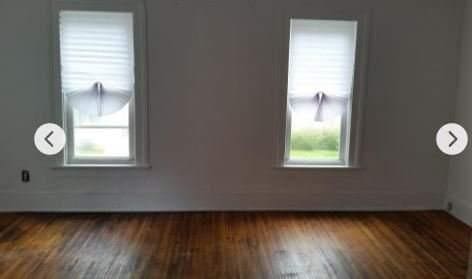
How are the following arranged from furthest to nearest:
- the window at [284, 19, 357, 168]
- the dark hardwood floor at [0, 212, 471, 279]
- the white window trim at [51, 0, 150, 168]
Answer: the window at [284, 19, 357, 168]
the white window trim at [51, 0, 150, 168]
the dark hardwood floor at [0, 212, 471, 279]

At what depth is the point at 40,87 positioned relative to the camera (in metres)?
3.89

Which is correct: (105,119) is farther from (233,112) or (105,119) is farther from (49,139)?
(233,112)

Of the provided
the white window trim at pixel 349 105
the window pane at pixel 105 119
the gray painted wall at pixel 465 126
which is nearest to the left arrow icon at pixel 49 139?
the window pane at pixel 105 119

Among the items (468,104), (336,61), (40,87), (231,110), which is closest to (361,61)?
(336,61)

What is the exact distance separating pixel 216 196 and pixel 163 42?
1710 mm

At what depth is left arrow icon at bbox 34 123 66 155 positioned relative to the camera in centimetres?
394

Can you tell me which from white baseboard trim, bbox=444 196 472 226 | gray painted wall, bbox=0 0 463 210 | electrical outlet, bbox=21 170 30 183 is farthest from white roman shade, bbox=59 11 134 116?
white baseboard trim, bbox=444 196 472 226

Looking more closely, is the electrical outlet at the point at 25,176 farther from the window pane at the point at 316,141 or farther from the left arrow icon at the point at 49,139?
the window pane at the point at 316,141

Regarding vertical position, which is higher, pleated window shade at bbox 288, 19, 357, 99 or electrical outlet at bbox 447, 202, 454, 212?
pleated window shade at bbox 288, 19, 357, 99

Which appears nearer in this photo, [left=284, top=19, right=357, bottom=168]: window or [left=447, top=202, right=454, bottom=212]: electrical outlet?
[left=284, top=19, right=357, bottom=168]: window

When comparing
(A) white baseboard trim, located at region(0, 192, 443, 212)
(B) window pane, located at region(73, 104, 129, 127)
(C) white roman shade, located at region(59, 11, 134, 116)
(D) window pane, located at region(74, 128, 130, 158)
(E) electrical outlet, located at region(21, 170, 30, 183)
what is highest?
(C) white roman shade, located at region(59, 11, 134, 116)

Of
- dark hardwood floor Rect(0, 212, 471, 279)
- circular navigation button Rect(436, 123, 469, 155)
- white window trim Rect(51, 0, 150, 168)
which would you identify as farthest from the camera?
circular navigation button Rect(436, 123, 469, 155)

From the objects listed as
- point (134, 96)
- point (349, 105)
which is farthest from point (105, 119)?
point (349, 105)

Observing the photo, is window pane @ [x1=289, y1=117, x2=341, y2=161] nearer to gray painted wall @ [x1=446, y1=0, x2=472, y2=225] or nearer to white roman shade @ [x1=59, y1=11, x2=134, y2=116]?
gray painted wall @ [x1=446, y1=0, x2=472, y2=225]
